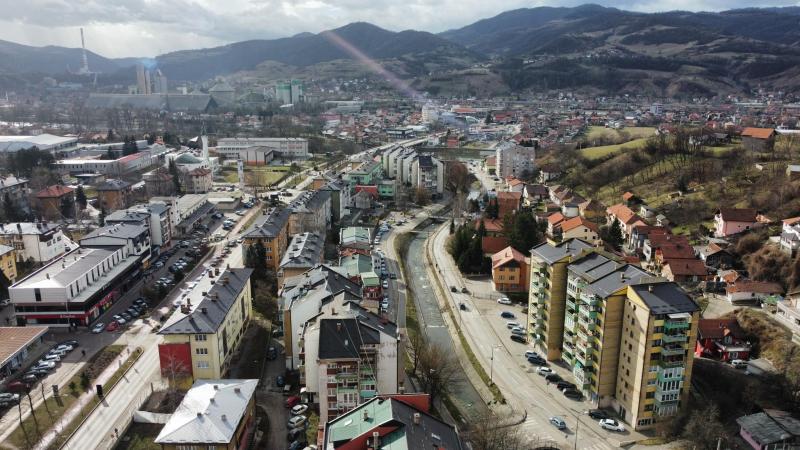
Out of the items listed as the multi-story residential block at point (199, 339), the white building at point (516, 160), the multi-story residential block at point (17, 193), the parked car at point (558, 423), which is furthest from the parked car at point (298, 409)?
the white building at point (516, 160)

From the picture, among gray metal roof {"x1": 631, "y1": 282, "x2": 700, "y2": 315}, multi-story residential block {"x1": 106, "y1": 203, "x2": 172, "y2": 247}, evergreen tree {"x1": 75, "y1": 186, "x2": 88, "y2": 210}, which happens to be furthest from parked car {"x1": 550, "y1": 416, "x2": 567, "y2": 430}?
evergreen tree {"x1": 75, "y1": 186, "x2": 88, "y2": 210}

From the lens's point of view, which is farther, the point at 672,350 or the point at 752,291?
the point at 752,291

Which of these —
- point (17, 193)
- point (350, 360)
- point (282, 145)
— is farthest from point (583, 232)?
point (282, 145)

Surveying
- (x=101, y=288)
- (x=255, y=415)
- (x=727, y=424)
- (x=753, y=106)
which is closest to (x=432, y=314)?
(x=255, y=415)

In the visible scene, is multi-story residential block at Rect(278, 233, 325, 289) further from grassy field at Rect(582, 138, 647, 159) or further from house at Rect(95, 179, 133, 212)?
grassy field at Rect(582, 138, 647, 159)

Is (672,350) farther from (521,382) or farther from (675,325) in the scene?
(521,382)

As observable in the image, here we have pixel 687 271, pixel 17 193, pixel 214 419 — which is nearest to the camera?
pixel 214 419

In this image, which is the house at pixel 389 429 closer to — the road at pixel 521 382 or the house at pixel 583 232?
the road at pixel 521 382
